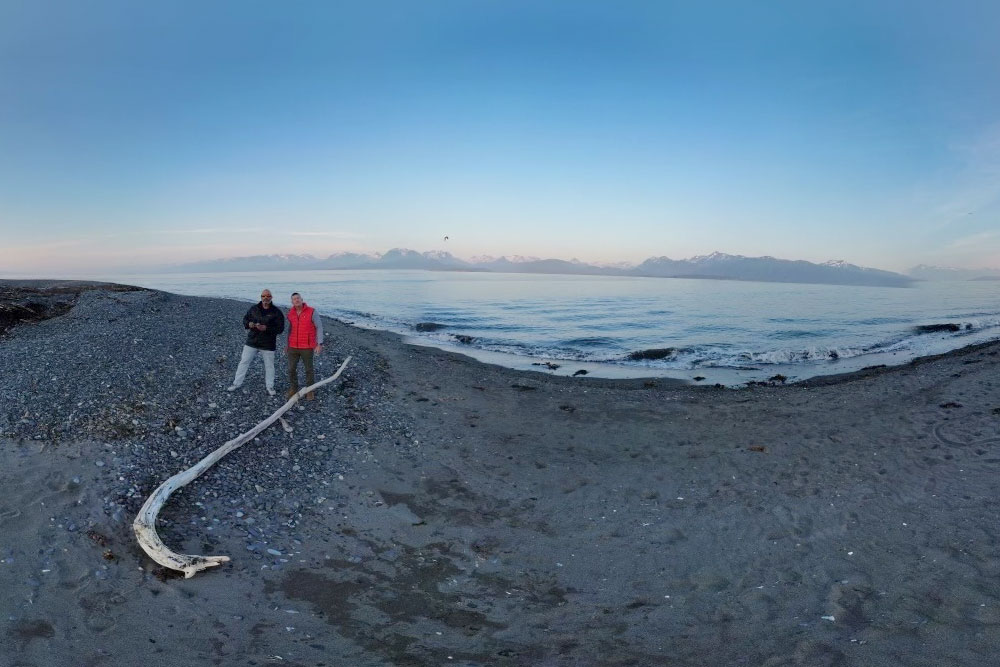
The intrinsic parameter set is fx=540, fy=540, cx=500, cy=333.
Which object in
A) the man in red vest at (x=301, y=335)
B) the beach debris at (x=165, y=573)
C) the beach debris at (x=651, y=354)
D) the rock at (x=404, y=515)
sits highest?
the man in red vest at (x=301, y=335)

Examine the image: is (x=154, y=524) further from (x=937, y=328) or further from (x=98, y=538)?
(x=937, y=328)

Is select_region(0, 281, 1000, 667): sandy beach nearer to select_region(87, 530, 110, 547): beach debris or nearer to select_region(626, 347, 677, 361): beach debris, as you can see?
select_region(87, 530, 110, 547): beach debris

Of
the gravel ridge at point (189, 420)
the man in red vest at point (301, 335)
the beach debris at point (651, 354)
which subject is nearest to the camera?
the gravel ridge at point (189, 420)

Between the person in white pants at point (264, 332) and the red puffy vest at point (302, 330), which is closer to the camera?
the person in white pants at point (264, 332)

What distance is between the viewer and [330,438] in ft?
36.3

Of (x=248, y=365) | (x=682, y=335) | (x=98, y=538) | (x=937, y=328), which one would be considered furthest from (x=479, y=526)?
(x=937, y=328)

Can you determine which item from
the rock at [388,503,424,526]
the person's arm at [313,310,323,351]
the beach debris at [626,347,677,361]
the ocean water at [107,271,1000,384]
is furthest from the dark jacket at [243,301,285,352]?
the beach debris at [626,347,677,361]

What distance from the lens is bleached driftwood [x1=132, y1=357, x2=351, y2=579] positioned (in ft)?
21.6

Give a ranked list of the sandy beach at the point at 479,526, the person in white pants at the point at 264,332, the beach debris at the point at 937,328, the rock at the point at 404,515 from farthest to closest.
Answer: the beach debris at the point at 937,328, the person in white pants at the point at 264,332, the rock at the point at 404,515, the sandy beach at the point at 479,526

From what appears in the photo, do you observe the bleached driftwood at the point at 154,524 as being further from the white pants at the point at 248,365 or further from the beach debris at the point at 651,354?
the beach debris at the point at 651,354

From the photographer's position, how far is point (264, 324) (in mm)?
12195

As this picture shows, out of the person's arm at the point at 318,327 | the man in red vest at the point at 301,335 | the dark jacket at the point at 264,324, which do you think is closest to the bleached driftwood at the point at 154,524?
the man in red vest at the point at 301,335

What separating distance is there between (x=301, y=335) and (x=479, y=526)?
21.3 feet

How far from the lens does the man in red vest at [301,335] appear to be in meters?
12.3
